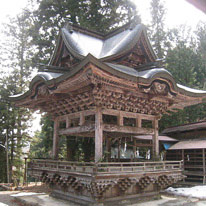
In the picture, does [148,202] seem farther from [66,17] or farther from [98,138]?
[66,17]

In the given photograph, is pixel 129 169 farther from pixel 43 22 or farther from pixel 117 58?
pixel 43 22

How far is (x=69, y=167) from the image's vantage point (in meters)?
9.35

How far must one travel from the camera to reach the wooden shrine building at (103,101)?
7957mm

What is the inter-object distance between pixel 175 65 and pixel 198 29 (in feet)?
35.8

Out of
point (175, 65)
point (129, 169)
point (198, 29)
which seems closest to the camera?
point (129, 169)

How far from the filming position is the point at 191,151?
15.5 metres

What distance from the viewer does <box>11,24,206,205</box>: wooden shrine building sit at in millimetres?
7957

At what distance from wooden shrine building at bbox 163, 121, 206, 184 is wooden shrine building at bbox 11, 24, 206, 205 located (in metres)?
3.94

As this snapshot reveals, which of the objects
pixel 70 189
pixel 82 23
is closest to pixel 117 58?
pixel 70 189

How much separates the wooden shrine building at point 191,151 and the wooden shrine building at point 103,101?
12.9ft

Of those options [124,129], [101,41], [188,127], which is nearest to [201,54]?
[188,127]

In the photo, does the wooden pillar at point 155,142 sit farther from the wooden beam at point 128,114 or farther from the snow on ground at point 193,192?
the snow on ground at point 193,192

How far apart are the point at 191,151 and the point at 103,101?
31.4 ft

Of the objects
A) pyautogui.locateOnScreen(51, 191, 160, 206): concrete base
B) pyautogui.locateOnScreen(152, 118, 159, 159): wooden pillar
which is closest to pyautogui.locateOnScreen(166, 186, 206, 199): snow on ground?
pyautogui.locateOnScreen(51, 191, 160, 206): concrete base
